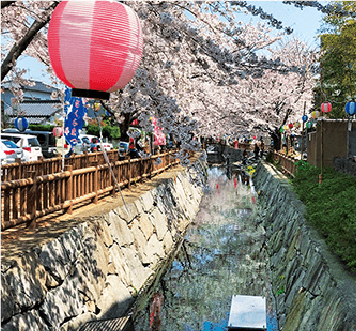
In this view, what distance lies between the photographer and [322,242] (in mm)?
8172

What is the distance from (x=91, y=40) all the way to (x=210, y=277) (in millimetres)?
8798

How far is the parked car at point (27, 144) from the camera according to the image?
2216cm

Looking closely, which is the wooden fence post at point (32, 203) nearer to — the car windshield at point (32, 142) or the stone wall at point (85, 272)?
the stone wall at point (85, 272)

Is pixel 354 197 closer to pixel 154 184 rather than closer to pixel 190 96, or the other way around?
pixel 190 96

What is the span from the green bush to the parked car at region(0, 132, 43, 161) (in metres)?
14.1

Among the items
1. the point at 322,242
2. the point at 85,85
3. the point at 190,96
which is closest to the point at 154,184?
the point at 190,96

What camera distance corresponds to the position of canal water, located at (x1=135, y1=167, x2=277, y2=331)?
9602 millimetres

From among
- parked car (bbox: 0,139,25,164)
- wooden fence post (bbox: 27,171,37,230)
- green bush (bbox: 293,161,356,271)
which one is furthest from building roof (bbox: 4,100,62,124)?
wooden fence post (bbox: 27,171,37,230)

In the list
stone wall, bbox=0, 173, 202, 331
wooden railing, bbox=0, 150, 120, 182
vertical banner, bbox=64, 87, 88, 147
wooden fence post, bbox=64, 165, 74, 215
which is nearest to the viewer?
stone wall, bbox=0, 173, 202, 331

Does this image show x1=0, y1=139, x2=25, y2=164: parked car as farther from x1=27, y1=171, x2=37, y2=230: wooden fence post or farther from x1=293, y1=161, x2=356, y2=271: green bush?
x1=293, y1=161, x2=356, y2=271: green bush

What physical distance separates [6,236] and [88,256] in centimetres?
164

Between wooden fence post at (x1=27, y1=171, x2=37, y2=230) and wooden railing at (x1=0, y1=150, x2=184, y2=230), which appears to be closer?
wooden railing at (x1=0, y1=150, x2=184, y2=230)

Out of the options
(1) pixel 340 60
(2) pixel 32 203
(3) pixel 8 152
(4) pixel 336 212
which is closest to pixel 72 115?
→ (3) pixel 8 152

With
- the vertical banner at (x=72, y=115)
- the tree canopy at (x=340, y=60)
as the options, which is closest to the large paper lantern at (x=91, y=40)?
the vertical banner at (x=72, y=115)
